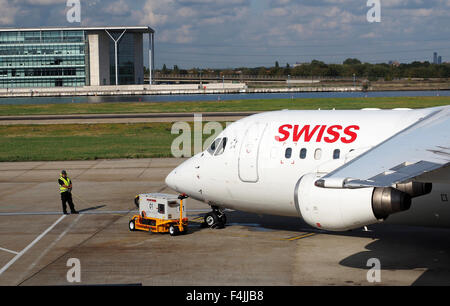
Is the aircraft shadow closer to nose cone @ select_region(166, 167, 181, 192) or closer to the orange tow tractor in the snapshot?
the orange tow tractor

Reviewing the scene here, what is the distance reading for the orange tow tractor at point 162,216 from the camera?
23078 millimetres

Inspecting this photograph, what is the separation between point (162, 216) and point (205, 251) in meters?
3.35

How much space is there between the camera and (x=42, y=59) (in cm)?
18375

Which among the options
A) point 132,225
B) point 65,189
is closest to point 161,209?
point 132,225

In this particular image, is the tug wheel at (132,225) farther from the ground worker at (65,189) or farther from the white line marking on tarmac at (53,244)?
the ground worker at (65,189)

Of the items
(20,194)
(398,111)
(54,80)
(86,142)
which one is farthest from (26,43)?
(398,111)

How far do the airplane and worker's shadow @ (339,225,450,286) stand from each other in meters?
1.26

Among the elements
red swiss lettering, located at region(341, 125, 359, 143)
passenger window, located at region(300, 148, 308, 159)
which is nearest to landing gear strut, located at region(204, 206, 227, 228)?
passenger window, located at region(300, 148, 308, 159)

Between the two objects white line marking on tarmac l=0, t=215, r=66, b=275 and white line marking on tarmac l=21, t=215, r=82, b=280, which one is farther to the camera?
white line marking on tarmac l=21, t=215, r=82, b=280

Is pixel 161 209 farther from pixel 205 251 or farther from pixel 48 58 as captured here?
pixel 48 58

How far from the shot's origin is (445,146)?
45.5 ft

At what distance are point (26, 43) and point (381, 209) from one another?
612 feet

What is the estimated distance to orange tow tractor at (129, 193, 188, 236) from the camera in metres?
23.1

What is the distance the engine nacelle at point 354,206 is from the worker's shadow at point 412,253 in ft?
15.7
